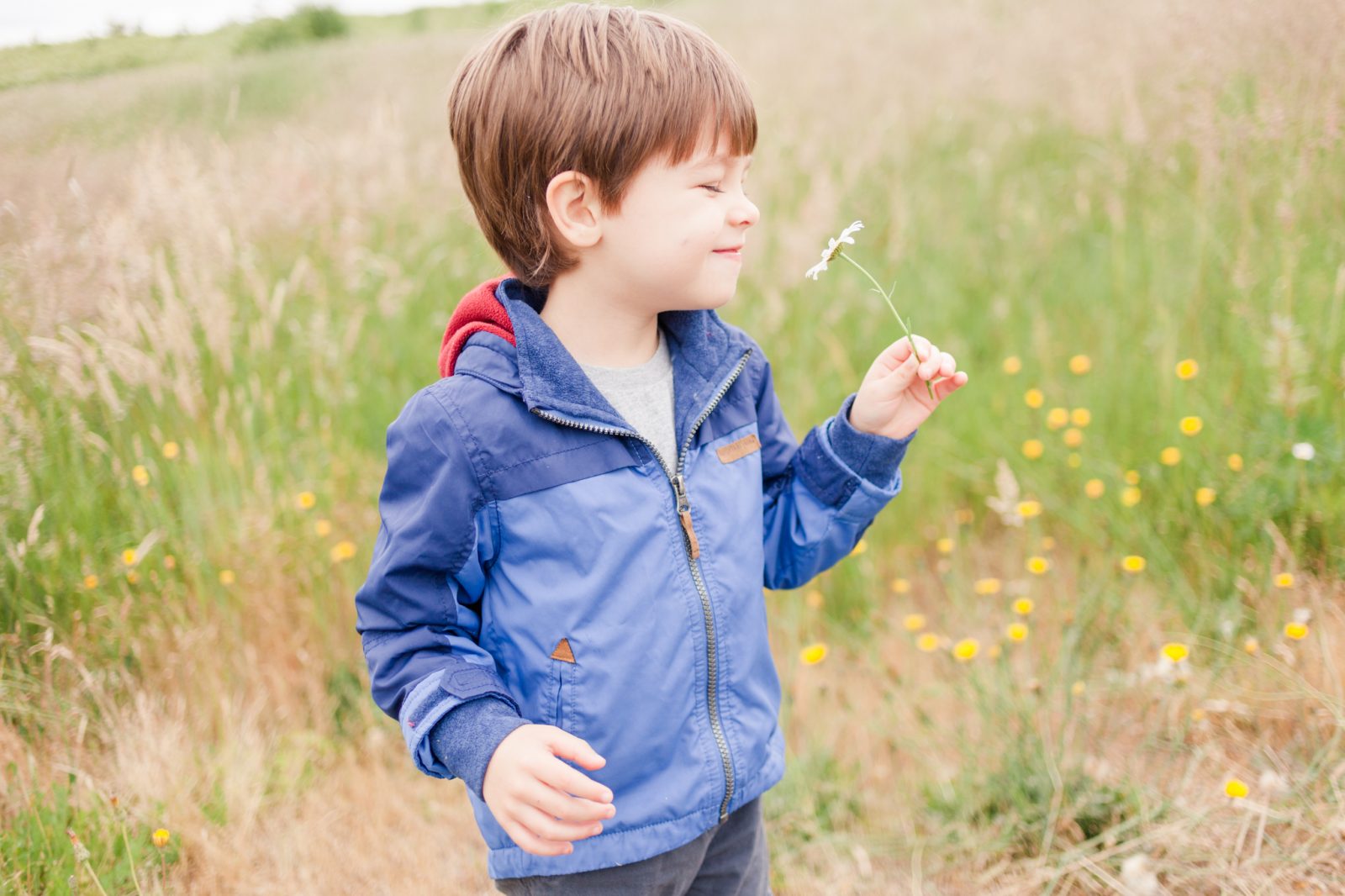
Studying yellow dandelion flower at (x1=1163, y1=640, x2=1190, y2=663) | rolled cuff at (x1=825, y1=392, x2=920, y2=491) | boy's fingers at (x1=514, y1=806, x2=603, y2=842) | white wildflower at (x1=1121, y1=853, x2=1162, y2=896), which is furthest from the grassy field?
boy's fingers at (x1=514, y1=806, x2=603, y2=842)

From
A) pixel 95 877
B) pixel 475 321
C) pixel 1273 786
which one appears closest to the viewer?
pixel 475 321

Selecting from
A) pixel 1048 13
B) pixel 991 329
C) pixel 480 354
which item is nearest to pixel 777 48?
pixel 1048 13

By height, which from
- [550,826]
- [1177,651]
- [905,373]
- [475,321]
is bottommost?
[1177,651]

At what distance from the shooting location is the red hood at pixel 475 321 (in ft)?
4.74

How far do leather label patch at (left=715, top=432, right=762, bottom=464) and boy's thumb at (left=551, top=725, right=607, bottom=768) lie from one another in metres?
0.49

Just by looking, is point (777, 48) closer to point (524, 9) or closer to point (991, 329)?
point (991, 329)

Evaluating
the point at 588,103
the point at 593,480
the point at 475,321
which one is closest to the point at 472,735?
the point at 593,480

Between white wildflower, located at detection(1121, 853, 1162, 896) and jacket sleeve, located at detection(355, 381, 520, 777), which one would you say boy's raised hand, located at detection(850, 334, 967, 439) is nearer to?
jacket sleeve, located at detection(355, 381, 520, 777)

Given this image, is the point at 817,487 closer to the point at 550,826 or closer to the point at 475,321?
the point at 475,321

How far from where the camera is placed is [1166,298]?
3305mm

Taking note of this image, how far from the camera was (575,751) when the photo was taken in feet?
3.84

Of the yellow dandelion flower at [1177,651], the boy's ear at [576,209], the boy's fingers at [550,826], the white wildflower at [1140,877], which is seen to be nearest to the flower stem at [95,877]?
the boy's fingers at [550,826]

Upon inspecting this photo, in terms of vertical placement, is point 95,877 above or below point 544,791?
below

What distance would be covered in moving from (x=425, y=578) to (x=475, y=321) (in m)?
0.38
